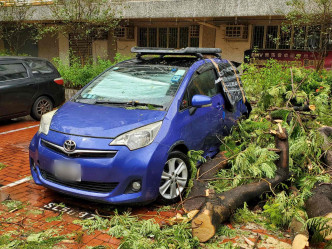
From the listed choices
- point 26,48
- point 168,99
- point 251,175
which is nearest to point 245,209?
point 251,175

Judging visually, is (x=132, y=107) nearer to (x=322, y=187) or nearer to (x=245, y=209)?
(x=245, y=209)

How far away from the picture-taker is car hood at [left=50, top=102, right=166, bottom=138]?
4.15 metres

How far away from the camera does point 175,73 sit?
16.9 ft

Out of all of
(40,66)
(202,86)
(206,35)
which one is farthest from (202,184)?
(206,35)

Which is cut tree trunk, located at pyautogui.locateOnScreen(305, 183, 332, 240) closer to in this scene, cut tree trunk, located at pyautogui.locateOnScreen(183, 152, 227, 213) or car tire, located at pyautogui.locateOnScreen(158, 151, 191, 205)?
cut tree trunk, located at pyautogui.locateOnScreen(183, 152, 227, 213)

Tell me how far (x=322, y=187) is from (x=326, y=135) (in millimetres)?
1545

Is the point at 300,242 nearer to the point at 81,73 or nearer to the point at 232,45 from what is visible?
the point at 81,73

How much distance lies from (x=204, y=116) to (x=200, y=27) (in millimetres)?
11892

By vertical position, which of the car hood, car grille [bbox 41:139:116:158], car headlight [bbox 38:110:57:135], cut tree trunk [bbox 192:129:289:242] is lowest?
cut tree trunk [bbox 192:129:289:242]

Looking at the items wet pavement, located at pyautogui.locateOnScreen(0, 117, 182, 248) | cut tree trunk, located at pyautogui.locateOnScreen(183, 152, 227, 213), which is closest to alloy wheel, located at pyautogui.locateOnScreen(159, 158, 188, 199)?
cut tree trunk, located at pyautogui.locateOnScreen(183, 152, 227, 213)

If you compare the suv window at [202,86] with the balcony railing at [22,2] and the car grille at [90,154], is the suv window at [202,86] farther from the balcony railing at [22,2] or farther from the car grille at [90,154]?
the balcony railing at [22,2]

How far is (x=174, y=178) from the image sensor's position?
4.43m

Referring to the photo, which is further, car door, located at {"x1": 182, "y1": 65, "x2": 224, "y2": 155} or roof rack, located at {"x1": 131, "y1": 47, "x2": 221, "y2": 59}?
roof rack, located at {"x1": 131, "y1": 47, "x2": 221, "y2": 59}

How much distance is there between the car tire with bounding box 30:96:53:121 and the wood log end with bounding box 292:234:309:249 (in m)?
7.30
